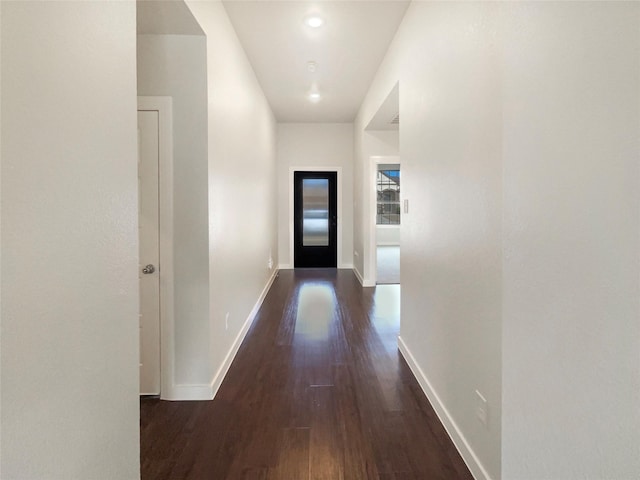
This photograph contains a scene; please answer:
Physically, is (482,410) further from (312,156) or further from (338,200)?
(312,156)

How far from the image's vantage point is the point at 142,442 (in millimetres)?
1742

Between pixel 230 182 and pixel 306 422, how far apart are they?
184 centimetres

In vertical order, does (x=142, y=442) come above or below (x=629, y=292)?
below

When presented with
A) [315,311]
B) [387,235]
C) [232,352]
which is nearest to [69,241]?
[232,352]

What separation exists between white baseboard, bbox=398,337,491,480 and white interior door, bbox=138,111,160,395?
5.77 ft

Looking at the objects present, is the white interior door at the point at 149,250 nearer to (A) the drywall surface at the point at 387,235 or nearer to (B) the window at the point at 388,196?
(B) the window at the point at 388,196

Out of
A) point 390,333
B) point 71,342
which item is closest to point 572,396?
point 71,342

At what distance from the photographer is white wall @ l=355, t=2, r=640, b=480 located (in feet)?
2.27

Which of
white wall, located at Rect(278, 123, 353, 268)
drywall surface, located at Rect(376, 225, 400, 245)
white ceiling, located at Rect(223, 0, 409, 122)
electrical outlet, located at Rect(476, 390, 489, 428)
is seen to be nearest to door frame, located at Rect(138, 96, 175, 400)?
white ceiling, located at Rect(223, 0, 409, 122)

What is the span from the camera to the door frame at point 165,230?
207 cm

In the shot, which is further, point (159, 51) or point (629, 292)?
point (159, 51)

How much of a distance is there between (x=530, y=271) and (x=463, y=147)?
31.1 inches

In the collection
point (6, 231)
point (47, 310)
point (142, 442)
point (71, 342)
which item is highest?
point (6, 231)

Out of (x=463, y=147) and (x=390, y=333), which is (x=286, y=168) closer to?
(x=390, y=333)
